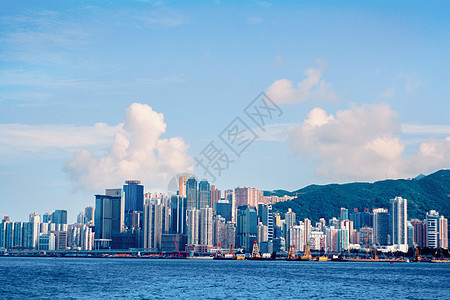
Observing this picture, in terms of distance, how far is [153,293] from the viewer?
6325 centimetres

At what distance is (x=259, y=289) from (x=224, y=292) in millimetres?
6874

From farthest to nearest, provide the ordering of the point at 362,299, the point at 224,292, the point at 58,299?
the point at 224,292
the point at 362,299
the point at 58,299

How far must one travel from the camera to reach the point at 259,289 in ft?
236

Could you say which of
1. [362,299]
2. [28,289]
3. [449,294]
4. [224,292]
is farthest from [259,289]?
[28,289]

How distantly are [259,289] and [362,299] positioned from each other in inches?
553

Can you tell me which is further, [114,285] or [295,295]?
[114,285]

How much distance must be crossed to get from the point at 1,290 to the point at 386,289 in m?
45.8

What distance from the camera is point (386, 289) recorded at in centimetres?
7562

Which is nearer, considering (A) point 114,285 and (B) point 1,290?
(B) point 1,290

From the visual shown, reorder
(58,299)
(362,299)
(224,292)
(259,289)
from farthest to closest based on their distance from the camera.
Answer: (259,289) < (224,292) < (362,299) < (58,299)

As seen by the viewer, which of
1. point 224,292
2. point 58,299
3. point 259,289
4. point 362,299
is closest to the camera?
point 58,299

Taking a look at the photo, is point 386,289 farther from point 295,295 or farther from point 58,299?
point 58,299

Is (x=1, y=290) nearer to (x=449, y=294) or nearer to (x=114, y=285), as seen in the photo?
(x=114, y=285)

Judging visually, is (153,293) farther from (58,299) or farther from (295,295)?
(295,295)
